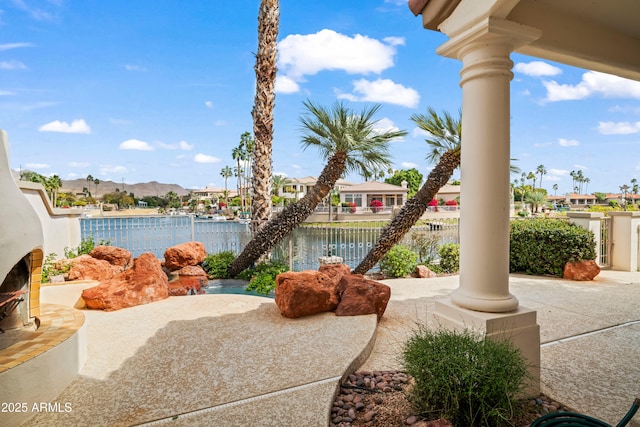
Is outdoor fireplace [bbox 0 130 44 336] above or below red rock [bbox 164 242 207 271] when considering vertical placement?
above

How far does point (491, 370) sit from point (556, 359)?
1.86m

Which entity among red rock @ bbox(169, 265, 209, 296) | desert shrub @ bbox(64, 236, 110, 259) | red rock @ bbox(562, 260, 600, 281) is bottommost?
red rock @ bbox(169, 265, 209, 296)

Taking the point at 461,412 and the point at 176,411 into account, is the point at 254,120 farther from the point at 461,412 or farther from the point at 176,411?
the point at 461,412

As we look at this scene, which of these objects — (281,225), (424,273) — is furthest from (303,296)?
(424,273)

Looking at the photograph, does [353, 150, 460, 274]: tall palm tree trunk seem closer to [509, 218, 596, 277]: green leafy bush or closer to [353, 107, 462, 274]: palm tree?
[353, 107, 462, 274]: palm tree

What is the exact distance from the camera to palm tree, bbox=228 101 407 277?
7418 millimetres

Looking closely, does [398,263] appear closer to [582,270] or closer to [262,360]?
[582,270]

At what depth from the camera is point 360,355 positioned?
3.22 meters

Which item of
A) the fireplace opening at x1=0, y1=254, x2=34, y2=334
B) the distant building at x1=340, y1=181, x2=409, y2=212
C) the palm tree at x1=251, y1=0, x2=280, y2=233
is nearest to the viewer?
the fireplace opening at x1=0, y1=254, x2=34, y2=334

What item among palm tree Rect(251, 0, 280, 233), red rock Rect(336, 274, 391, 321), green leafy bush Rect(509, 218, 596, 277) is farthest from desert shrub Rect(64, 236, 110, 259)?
green leafy bush Rect(509, 218, 596, 277)

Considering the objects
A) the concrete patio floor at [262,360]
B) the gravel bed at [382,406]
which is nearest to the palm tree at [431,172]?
the concrete patio floor at [262,360]

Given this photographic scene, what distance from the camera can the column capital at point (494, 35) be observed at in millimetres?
2422

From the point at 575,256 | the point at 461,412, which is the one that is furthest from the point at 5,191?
the point at 575,256

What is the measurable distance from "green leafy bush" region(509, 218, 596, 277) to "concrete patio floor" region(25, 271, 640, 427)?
6.58 feet
